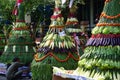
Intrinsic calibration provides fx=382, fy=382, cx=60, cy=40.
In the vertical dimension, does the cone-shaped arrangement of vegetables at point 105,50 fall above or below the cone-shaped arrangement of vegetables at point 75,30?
above

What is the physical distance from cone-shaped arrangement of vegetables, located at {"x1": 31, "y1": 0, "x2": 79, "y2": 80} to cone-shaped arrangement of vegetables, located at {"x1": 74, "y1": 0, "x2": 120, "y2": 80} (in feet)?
11.2

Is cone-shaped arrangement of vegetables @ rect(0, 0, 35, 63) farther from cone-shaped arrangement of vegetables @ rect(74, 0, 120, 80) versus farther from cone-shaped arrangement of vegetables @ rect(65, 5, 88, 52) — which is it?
cone-shaped arrangement of vegetables @ rect(74, 0, 120, 80)

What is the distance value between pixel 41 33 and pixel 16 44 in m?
9.32

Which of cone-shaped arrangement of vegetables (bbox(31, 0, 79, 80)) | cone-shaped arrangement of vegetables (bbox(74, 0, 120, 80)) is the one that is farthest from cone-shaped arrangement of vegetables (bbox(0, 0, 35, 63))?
cone-shaped arrangement of vegetables (bbox(74, 0, 120, 80))

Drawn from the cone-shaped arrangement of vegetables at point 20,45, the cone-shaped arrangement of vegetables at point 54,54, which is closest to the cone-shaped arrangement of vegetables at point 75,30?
the cone-shaped arrangement of vegetables at point 20,45

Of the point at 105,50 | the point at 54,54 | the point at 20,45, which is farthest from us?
the point at 20,45

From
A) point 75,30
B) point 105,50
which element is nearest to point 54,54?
point 105,50

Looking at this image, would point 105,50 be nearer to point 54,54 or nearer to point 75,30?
point 54,54

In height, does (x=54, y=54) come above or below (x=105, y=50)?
below

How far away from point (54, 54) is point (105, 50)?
13.2 feet

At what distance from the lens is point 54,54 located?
37.4 feet

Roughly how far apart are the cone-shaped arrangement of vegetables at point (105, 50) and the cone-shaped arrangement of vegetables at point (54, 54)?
11.2ft

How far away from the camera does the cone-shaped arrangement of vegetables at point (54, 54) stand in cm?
1126

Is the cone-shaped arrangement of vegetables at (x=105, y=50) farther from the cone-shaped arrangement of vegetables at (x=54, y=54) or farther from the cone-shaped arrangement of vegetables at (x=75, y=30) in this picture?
the cone-shaped arrangement of vegetables at (x=75, y=30)
